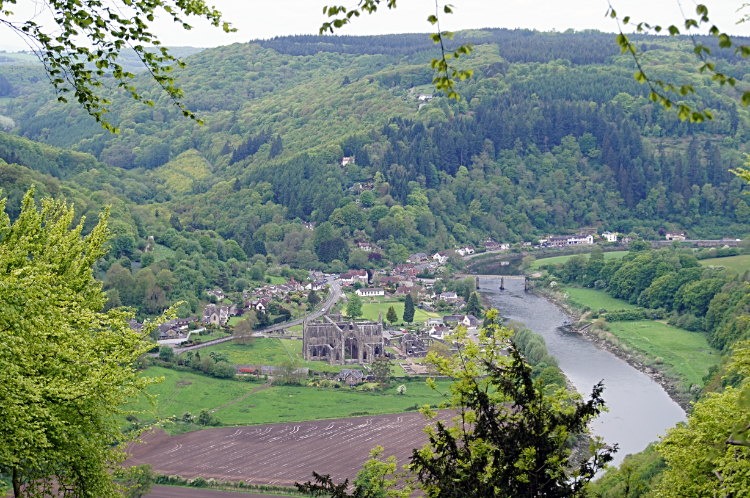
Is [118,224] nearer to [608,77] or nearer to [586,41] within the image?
[608,77]

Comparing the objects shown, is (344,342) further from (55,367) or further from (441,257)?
(441,257)

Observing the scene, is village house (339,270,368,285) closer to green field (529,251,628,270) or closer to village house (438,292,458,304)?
village house (438,292,458,304)

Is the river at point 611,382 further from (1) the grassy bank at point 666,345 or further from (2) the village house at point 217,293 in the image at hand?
(2) the village house at point 217,293

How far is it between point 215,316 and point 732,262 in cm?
4493

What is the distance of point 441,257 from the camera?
236 ft

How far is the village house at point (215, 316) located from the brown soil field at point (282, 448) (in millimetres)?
15693

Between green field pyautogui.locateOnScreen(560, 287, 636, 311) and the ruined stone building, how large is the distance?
2049cm

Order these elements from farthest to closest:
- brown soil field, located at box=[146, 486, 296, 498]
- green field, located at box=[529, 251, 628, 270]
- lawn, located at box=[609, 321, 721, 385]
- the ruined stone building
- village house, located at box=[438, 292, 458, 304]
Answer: green field, located at box=[529, 251, 628, 270], village house, located at box=[438, 292, 458, 304], the ruined stone building, lawn, located at box=[609, 321, 721, 385], brown soil field, located at box=[146, 486, 296, 498]

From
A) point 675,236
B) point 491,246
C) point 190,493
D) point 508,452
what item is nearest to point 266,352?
point 190,493

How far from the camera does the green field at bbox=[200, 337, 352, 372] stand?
38031mm

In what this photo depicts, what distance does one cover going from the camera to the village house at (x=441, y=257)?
232 ft

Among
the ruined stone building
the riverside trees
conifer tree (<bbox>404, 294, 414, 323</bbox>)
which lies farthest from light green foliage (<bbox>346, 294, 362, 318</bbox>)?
the riverside trees

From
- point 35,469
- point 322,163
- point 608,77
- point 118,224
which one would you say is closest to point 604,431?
point 35,469

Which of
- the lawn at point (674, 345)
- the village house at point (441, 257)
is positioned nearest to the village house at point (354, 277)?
the village house at point (441, 257)
